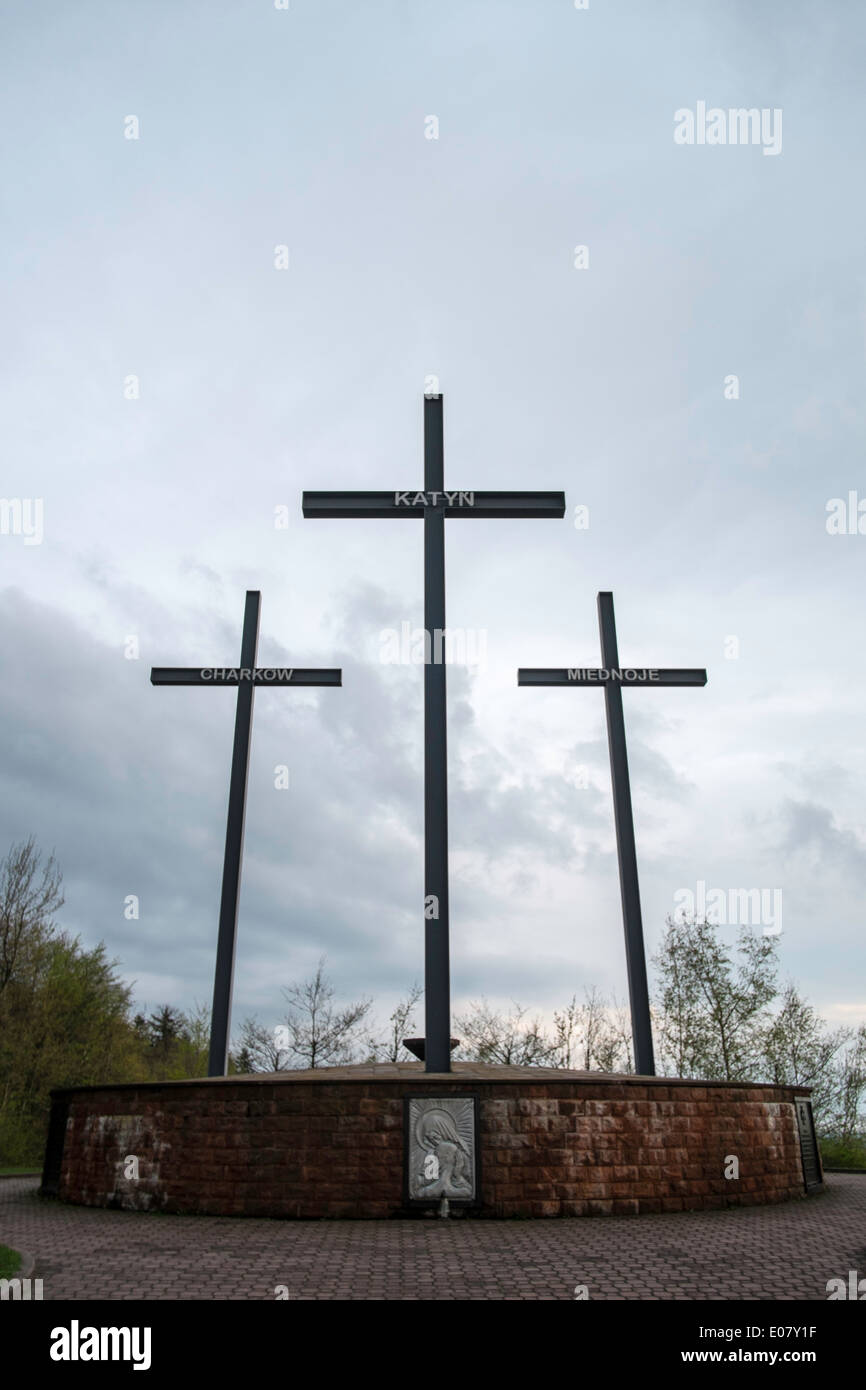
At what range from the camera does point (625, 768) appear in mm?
15359

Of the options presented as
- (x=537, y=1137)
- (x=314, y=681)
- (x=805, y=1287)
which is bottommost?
(x=805, y=1287)

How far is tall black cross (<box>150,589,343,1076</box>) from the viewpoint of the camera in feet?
45.5

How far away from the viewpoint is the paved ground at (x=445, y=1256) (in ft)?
20.8

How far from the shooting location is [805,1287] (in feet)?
21.3

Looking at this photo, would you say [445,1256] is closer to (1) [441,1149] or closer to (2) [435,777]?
(1) [441,1149]

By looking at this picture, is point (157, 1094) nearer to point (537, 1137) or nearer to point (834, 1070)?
point (537, 1137)

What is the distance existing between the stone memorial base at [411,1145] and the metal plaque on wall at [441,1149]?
2 centimetres

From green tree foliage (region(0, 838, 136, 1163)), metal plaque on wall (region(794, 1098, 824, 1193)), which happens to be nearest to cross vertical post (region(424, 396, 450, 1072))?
metal plaque on wall (region(794, 1098, 824, 1193))

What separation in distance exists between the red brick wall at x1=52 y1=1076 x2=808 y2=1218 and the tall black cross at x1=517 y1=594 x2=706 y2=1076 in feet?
9.66

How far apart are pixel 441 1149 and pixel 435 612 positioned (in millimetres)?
6504
